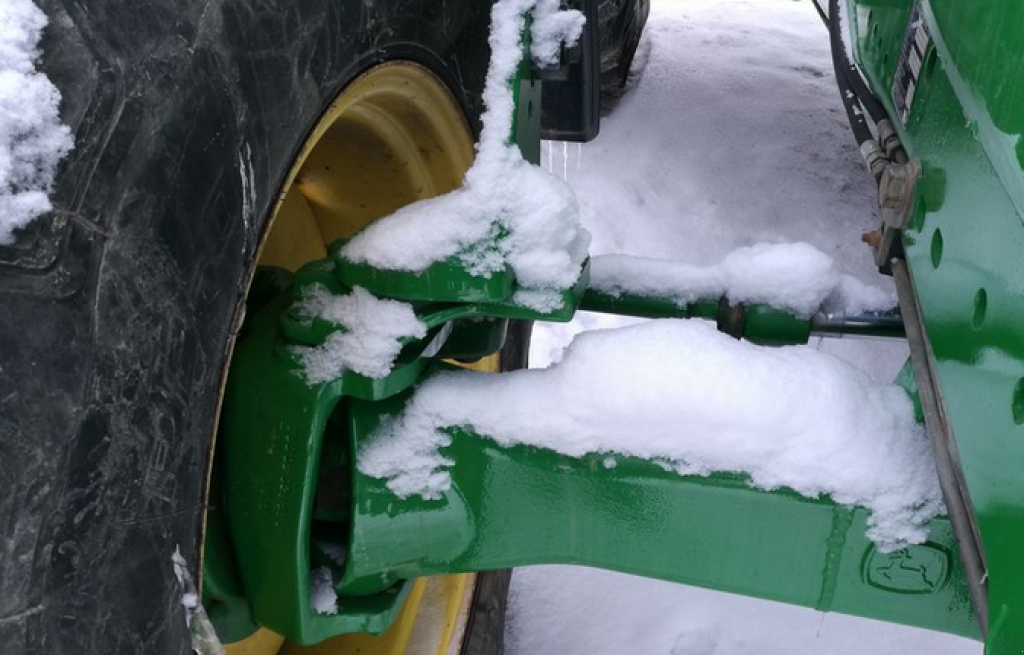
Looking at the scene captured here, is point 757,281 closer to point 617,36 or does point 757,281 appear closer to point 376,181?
point 376,181

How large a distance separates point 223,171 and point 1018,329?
1.95 feet

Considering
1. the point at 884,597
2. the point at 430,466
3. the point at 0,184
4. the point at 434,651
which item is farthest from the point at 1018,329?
the point at 434,651

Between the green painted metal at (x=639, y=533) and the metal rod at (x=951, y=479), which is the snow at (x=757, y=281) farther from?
the green painted metal at (x=639, y=533)

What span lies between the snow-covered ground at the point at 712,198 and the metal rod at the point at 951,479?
3.40 feet

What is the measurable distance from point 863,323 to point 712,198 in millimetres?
1669

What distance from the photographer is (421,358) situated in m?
1.07

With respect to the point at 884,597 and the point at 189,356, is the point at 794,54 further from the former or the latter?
the point at 189,356

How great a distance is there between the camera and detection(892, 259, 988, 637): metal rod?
0.86m

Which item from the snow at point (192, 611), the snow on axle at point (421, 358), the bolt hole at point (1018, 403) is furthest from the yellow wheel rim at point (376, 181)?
the bolt hole at point (1018, 403)

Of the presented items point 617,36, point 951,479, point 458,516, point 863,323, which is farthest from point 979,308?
point 617,36

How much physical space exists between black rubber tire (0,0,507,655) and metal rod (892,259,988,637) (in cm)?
63

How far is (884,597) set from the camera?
3.21 feet

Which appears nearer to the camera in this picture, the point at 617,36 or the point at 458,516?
the point at 458,516

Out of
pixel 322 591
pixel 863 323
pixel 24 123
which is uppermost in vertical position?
pixel 24 123
